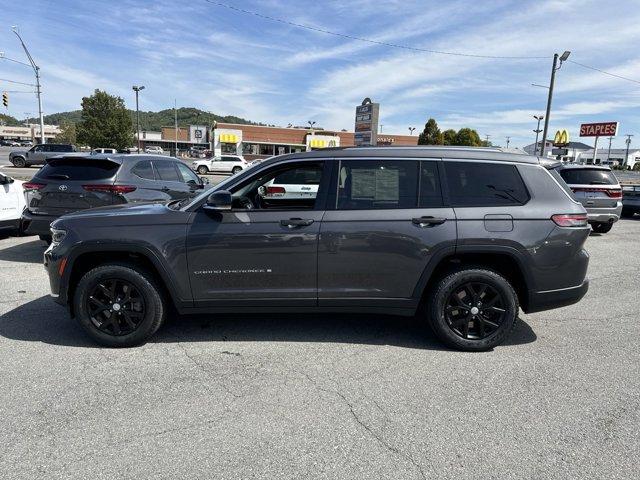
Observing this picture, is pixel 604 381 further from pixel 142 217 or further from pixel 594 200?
pixel 594 200

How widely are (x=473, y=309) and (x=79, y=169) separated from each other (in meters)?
6.19

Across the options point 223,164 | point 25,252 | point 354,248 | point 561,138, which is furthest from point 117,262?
point 561,138

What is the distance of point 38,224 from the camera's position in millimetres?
6691

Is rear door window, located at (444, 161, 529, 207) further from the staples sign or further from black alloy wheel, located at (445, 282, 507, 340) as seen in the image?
the staples sign

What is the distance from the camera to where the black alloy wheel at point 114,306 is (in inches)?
155

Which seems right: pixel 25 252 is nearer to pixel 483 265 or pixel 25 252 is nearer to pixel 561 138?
pixel 483 265

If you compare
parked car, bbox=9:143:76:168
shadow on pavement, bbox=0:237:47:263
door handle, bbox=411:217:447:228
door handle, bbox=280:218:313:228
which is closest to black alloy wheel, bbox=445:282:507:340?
door handle, bbox=411:217:447:228

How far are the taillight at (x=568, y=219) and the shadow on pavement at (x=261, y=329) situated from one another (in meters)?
1.21

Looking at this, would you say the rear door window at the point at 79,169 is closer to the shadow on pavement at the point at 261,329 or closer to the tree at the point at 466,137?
the shadow on pavement at the point at 261,329

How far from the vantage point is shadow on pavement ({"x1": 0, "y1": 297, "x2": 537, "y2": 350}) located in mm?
4188

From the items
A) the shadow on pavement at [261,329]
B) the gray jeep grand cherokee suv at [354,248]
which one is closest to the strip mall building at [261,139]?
the shadow on pavement at [261,329]

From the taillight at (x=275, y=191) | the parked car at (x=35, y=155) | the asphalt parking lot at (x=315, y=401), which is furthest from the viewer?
the parked car at (x=35, y=155)

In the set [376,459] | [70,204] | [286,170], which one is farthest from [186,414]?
[70,204]

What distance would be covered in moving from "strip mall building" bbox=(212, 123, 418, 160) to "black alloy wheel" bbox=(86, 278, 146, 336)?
168 ft
